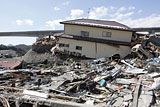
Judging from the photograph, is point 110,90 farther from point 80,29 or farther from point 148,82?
point 80,29

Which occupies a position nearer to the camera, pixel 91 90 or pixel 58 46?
pixel 91 90

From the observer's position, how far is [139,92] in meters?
6.41

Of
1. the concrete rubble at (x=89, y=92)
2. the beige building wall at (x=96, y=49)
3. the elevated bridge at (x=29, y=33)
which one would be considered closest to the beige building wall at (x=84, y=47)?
the beige building wall at (x=96, y=49)

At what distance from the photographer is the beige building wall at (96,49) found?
16609 mm

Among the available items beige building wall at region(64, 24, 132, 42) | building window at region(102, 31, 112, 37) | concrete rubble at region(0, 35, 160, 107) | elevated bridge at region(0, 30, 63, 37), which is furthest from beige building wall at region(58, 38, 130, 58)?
elevated bridge at region(0, 30, 63, 37)

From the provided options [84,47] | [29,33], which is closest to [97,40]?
[84,47]

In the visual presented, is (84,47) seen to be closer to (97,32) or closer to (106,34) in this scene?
(97,32)

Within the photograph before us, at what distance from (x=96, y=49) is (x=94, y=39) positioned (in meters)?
1.37

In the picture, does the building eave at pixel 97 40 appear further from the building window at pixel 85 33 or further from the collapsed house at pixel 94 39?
the building window at pixel 85 33

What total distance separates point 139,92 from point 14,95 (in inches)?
251

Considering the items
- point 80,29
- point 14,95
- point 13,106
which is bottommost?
point 13,106

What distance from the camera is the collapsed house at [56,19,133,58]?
1669cm

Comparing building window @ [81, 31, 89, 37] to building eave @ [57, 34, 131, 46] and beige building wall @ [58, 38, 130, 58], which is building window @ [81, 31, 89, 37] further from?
beige building wall @ [58, 38, 130, 58]

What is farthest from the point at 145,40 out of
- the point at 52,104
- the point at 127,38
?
the point at 52,104
